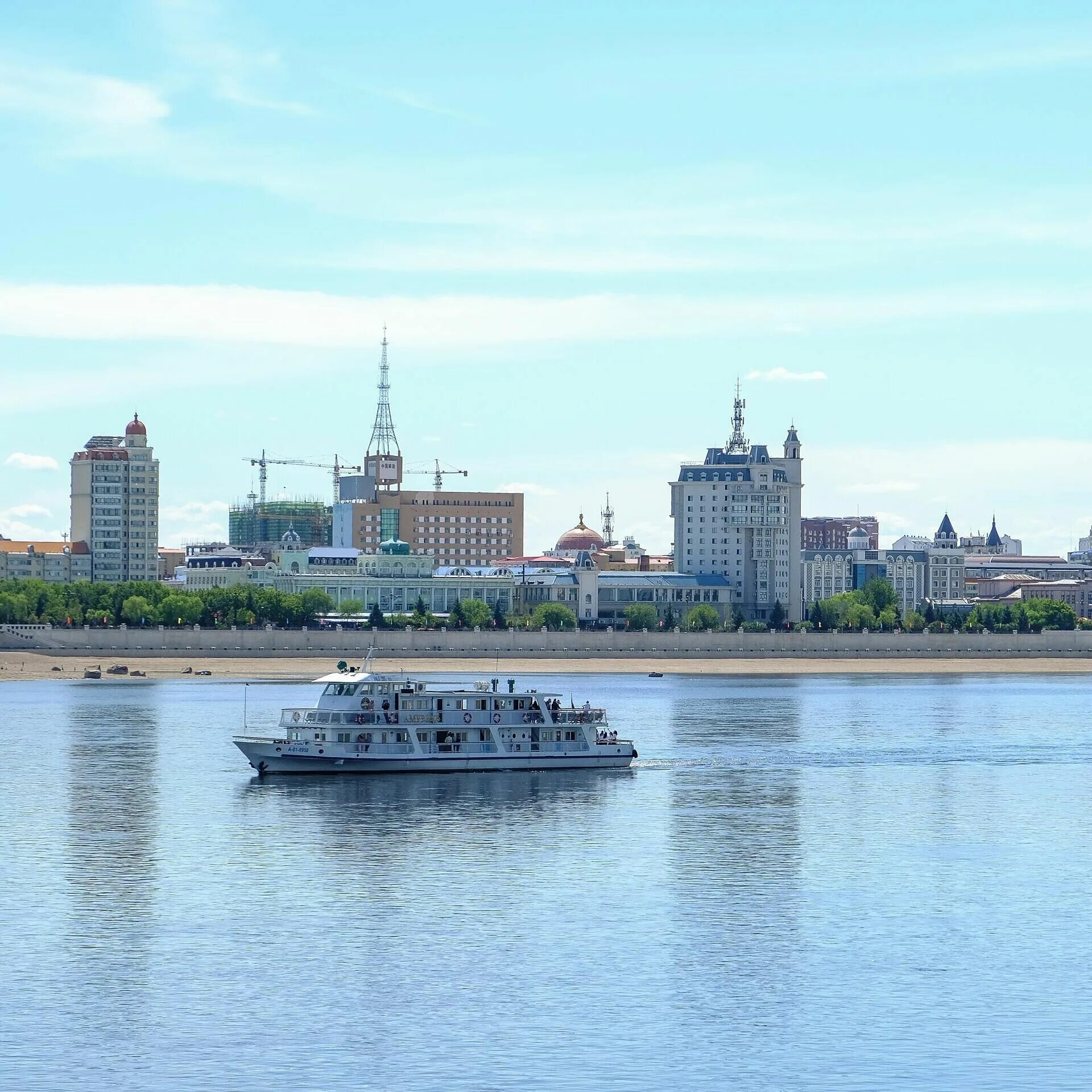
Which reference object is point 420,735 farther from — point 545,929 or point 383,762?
point 545,929

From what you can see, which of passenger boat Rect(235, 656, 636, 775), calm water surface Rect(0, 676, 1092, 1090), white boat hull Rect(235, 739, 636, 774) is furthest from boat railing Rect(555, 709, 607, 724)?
calm water surface Rect(0, 676, 1092, 1090)

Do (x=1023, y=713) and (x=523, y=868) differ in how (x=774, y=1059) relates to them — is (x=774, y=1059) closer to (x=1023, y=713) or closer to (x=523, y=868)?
(x=523, y=868)

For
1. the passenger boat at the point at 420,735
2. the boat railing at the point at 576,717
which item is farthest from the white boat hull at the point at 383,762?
the boat railing at the point at 576,717

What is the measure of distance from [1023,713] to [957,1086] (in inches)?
4709

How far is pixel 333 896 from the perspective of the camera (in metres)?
63.2

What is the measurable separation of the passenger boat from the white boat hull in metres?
0.03

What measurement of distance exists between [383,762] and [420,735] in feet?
8.26

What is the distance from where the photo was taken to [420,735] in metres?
101

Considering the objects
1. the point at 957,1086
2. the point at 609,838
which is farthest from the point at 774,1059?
the point at 609,838

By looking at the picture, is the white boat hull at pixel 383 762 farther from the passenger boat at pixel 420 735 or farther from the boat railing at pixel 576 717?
the boat railing at pixel 576 717

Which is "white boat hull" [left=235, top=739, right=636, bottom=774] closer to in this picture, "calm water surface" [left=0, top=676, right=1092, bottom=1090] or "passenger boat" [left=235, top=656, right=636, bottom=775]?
"passenger boat" [left=235, top=656, right=636, bottom=775]

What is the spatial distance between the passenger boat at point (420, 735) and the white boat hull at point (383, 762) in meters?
0.03

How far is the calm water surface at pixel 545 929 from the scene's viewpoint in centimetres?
4522

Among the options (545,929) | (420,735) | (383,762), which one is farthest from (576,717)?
(545,929)
